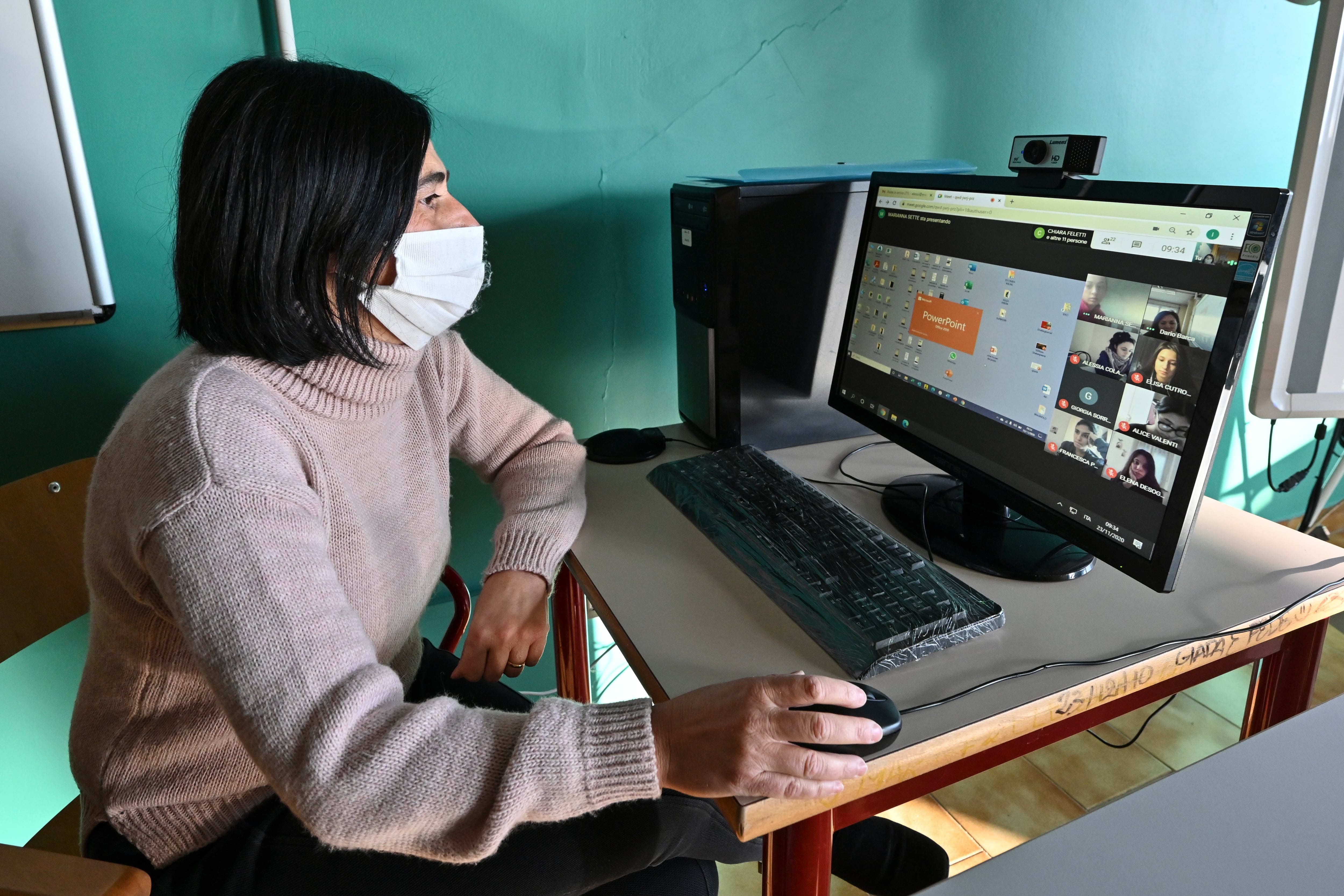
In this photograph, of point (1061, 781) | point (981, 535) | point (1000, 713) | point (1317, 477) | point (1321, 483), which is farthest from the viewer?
point (1317, 477)

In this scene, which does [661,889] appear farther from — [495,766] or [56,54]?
[56,54]

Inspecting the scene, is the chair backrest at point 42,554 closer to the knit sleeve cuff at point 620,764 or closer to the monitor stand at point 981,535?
the knit sleeve cuff at point 620,764

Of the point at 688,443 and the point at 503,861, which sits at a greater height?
the point at 688,443

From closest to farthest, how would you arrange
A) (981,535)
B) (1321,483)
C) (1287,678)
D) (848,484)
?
1. (1287,678)
2. (981,535)
3. (848,484)
4. (1321,483)

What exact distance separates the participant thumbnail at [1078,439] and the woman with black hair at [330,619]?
0.44 metres

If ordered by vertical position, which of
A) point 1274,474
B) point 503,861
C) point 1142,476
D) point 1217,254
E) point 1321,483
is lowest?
point 1274,474

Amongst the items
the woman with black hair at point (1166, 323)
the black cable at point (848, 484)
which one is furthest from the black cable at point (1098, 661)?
the black cable at point (848, 484)

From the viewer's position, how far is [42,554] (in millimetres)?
1077

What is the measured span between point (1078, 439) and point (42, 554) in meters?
1.30

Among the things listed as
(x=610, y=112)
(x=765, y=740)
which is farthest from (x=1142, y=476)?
(x=610, y=112)

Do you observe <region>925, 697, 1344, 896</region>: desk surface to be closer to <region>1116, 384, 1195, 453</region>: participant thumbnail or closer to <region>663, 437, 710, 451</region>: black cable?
<region>1116, 384, 1195, 453</region>: participant thumbnail

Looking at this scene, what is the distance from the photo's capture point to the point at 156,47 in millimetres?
1210

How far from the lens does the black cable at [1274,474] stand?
8.12 ft

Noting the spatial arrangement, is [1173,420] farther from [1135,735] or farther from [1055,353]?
[1135,735]
